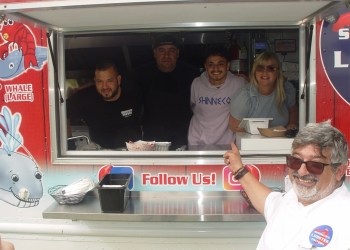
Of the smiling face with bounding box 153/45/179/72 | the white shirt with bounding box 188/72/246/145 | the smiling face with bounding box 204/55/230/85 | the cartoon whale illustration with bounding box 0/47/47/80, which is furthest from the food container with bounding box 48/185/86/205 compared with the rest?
the smiling face with bounding box 153/45/179/72

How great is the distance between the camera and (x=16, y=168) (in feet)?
9.23

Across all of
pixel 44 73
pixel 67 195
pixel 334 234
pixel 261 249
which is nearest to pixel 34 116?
pixel 44 73

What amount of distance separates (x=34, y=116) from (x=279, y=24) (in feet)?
5.59

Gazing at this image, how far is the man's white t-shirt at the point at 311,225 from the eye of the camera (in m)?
1.71

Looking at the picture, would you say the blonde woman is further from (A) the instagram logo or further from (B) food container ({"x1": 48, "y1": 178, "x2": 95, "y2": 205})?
(B) food container ({"x1": 48, "y1": 178, "x2": 95, "y2": 205})

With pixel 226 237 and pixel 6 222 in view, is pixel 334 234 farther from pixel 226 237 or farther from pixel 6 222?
pixel 6 222

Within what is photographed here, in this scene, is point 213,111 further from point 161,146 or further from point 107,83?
point 107,83

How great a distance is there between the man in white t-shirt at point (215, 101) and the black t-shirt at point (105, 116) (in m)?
0.50

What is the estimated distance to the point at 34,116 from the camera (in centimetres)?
278

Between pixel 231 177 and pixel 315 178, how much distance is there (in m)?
0.94

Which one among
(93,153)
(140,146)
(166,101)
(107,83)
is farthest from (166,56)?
(93,153)

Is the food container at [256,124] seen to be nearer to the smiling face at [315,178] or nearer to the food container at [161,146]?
the food container at [161,146]

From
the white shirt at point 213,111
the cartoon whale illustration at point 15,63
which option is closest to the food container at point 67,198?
the cartoon whale illustration at point 15,63

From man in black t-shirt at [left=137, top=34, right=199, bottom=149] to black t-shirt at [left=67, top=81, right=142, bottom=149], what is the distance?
27 cm
